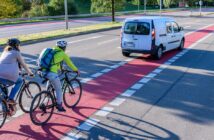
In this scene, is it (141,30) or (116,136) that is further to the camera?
(141,30)

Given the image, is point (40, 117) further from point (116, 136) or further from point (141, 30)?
point (141, 30)

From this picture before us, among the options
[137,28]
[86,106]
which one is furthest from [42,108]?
[137,28]

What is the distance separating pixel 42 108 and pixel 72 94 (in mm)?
1267

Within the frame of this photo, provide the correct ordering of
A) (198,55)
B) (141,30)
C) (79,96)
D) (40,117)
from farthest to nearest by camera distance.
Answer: (198,55)
(141,30)
(79,96)
(40,117)

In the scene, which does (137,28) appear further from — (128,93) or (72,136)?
(72,136)

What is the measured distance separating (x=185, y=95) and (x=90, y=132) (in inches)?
145

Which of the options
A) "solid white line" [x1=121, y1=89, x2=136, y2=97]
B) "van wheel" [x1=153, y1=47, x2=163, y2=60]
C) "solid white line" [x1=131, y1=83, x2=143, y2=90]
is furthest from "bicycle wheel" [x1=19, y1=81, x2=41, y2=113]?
"van wheel" [x1=153, y1=47, x2=163, y2=60]

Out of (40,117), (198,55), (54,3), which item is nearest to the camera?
(40,117)

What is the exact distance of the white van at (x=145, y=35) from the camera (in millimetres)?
15117

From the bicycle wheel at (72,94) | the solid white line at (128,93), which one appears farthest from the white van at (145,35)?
the bicycle wheel at (72,94)

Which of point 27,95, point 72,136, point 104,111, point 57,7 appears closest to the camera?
point 72,136

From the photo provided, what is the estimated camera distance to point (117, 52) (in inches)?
700

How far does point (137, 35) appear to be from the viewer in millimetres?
15297

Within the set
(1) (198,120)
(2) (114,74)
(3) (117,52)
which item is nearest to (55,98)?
(1) (198,120)
